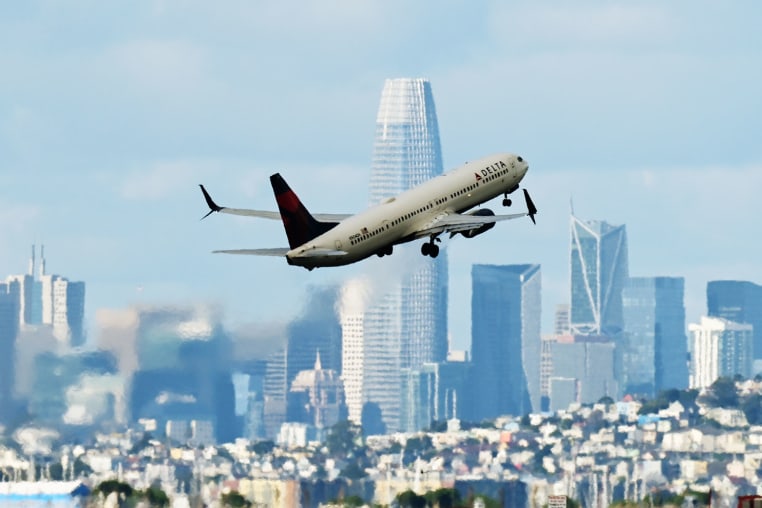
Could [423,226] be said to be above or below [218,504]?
above

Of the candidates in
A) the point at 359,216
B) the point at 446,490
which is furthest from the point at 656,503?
the point at 359,216

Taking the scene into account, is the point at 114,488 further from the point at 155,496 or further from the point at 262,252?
the point at 262,252

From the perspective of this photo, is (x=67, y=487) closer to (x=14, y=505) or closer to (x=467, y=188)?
(x=14, y=505)

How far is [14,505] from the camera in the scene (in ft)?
592

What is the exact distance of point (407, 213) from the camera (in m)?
147

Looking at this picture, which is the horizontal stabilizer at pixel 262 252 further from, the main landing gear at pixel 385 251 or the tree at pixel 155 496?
the tree at pixel 155 496

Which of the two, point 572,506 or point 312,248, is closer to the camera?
point 312,248

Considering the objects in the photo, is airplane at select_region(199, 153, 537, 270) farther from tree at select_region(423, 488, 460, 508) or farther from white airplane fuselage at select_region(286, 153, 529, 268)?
tree at select_region(423, 488, 460, 508)

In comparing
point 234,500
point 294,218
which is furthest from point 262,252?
point 234,500

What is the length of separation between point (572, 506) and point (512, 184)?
26.5 metres

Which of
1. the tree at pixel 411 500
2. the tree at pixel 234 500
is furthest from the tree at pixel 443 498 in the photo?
the tree at pixel 234 500

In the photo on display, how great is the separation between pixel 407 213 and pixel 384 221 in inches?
70.4

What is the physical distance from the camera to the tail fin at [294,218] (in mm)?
145500

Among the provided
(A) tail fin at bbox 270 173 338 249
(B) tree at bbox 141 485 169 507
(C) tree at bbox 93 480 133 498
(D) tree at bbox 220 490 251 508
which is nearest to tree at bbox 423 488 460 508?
(D) tree at bbox 220 490 251 508
